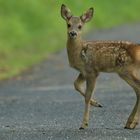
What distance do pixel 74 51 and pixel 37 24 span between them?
88.6 ft

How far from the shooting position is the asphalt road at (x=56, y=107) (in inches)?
524

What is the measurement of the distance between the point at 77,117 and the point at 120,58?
8.14ft

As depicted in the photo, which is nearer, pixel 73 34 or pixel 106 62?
pixel 106 62

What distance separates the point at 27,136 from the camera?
517 inches

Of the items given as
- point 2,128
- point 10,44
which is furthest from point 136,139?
point 10,44

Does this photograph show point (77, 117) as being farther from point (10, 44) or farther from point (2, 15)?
point (2, 15)

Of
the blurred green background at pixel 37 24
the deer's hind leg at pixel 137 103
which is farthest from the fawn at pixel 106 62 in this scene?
the blurred green background at pixel 37 24

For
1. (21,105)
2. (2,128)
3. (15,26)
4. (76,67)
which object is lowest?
(15,26)

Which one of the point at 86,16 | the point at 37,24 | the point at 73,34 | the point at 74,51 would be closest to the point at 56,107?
the point at 86,16

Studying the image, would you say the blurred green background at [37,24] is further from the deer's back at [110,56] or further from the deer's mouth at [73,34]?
the deer's back at [110,56]

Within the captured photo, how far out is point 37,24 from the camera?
136 ft

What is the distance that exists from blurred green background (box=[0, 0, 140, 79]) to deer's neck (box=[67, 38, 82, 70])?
11.3 m

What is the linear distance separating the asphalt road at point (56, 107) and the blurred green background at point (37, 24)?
1.67m

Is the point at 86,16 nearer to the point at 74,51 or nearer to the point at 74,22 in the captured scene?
the point at 74,22
